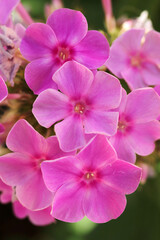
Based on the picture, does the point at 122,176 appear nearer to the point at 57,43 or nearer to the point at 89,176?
the point at 89,176

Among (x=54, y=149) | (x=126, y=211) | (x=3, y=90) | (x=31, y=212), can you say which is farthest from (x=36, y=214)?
(x=126, y=211)

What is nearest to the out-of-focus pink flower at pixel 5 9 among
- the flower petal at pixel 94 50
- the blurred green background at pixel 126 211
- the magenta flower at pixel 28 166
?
the flower petal at pixel 94 50

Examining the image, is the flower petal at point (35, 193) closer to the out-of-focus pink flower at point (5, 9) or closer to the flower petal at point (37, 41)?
the flower petal at point (37, 41)

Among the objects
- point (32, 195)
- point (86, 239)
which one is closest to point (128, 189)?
point (32, 195)

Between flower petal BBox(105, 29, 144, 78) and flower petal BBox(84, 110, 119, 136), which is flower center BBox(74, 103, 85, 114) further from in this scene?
flower petal BBox(105, 29, 144, 78)

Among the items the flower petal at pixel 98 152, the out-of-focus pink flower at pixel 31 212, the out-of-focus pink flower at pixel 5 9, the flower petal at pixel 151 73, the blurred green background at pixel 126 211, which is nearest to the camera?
the flower petal at pixel 98 152

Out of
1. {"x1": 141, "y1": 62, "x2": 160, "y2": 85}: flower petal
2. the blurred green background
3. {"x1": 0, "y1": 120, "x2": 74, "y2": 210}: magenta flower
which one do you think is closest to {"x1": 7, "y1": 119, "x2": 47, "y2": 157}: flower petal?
{"x1": 0, "y1": 120, "x2": 74, "y2": 210}: magenta flower
